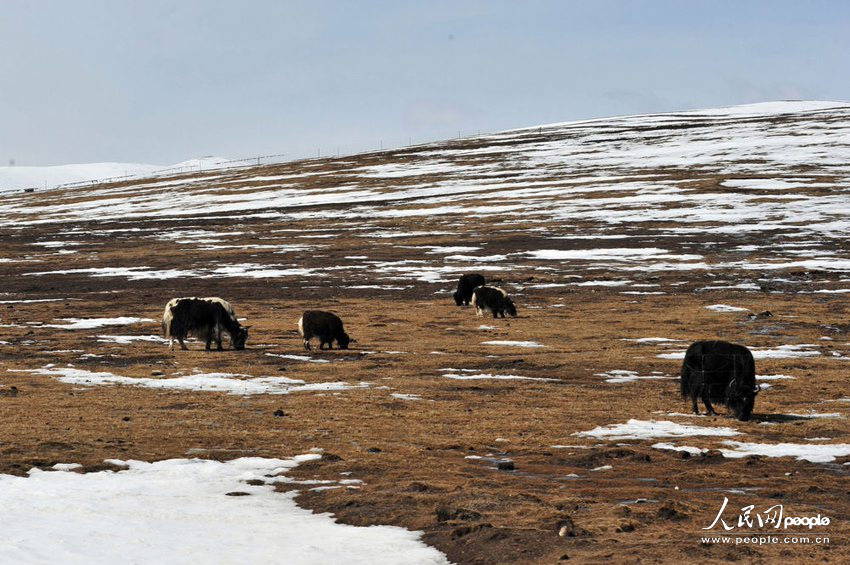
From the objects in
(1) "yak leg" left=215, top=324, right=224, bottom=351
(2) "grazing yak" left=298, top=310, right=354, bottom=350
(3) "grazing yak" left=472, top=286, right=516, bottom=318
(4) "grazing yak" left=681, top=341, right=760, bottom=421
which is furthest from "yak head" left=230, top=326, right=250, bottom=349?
(4) "grazing yak" left=681, top=341, right=760, bottom=421

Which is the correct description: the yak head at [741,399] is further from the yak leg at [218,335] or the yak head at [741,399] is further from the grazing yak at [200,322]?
the yak leg at [218,335]

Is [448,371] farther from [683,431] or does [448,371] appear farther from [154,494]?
[154,494]

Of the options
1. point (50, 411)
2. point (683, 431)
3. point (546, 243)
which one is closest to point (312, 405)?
point (50, 411)

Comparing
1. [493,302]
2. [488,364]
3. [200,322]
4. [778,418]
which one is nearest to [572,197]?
[493,302]

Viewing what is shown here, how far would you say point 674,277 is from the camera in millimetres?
52688

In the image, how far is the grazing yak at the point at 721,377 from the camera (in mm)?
18438

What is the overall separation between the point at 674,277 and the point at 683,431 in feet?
122

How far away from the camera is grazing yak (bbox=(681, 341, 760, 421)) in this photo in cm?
1844

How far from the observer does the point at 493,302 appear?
3975cm

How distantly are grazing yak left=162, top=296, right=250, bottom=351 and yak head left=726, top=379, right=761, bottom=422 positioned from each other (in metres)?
15.4

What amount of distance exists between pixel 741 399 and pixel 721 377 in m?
0.69

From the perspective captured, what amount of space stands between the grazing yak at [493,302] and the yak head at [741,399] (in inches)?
828

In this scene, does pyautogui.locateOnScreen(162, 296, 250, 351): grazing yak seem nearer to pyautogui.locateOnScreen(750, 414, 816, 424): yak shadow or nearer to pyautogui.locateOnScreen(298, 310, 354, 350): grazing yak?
pyautogui.locateOnScreen(298, 310, 354, 350): grazing yak

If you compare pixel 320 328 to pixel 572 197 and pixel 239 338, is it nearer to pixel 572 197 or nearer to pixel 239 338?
pixel 239 338
